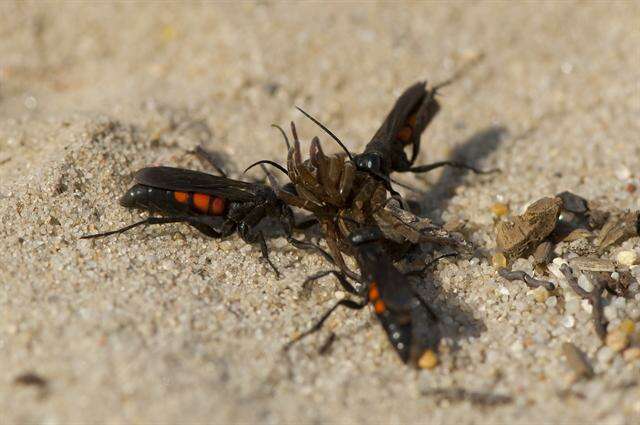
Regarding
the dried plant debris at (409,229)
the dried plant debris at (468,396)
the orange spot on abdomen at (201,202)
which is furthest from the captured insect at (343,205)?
the dried plant debris at (468,396)

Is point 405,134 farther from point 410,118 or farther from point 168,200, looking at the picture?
point 168,200

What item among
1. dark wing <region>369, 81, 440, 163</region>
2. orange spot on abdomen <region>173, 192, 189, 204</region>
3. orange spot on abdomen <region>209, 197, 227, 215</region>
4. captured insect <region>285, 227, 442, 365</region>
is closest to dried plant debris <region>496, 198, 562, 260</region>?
captured insect <region>285, 227, 442, 365</region>

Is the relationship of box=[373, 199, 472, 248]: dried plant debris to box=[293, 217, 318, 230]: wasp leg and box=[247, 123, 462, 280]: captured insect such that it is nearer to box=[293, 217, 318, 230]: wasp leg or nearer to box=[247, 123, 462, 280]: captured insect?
box=[247, 123, 462, 280]: captured insect

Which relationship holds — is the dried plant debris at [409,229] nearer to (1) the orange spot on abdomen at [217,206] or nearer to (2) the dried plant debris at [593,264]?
(2) the dried plant debris at [593,264]

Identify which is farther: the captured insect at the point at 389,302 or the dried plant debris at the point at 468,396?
the captured insect at the point at 389,302

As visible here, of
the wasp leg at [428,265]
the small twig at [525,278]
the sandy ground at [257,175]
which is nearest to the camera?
the sandy ground at [257,175]

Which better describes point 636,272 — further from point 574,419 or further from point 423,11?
point 423,11
